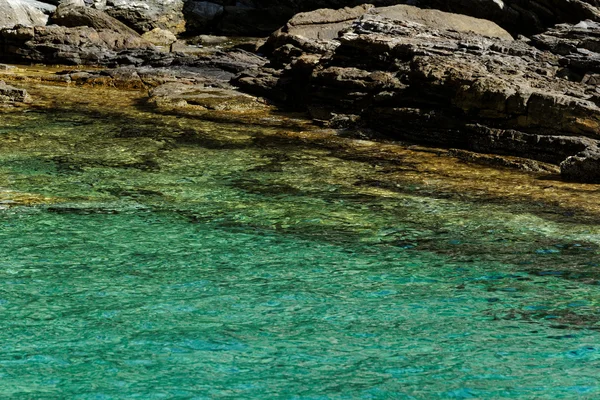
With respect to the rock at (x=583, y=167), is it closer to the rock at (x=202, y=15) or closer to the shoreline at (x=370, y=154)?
the shoreline at (x=370, y=154)

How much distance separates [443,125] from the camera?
1236cm

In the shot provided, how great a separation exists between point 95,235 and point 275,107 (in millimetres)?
9260

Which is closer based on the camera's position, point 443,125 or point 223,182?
point 223,182

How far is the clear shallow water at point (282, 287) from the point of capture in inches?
174

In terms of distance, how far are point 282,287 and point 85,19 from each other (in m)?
20.9

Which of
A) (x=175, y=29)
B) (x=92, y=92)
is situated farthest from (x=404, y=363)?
(x=175, y=29)

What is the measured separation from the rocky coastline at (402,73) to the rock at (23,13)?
629 millimetres

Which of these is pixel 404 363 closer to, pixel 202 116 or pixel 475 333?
pixel 475 333

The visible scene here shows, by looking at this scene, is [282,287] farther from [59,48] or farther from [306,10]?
[306,10]

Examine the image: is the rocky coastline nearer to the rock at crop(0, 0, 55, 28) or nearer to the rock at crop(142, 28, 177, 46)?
the rock at crop(0, 0, 55, 28)

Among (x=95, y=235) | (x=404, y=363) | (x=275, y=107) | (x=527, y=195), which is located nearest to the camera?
(x=404, y=363)

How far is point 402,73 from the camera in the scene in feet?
45.0

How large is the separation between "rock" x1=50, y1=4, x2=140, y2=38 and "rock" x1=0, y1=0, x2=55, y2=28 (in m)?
1.37

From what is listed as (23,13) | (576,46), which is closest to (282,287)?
(576,46)
